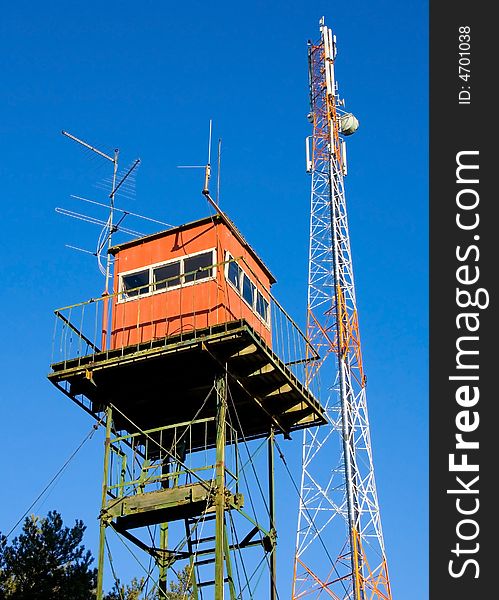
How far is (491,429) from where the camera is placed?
18.0m

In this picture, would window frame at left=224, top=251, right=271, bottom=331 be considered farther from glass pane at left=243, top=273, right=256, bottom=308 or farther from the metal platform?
the metal platform

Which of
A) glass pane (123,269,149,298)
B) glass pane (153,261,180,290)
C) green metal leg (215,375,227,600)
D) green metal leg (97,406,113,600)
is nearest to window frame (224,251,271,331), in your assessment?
glass pane (153,261,180,290)

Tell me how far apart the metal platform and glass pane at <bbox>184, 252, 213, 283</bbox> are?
188 centimetres

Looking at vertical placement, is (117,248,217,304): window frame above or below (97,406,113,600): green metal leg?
above

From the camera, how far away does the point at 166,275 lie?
25828mm

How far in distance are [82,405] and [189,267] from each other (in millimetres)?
4114

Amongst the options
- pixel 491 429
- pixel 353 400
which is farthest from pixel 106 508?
pixel 353 400

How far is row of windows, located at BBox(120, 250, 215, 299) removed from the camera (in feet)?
82.0

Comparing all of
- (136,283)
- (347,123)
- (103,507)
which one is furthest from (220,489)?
(347,123)

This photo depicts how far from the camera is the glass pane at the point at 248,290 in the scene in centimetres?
2606

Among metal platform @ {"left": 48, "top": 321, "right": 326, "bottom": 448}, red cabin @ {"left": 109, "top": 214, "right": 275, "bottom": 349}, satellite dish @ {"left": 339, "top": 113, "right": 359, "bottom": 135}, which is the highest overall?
satellite dish @ {"left": 339, "top": 113, "right": 359, "bottom": 135}

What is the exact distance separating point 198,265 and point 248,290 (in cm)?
161

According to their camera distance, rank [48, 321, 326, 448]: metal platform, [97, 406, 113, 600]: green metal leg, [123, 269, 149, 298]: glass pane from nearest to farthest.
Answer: [97, 406, 113, 600]: green metal leg, [48, 321, 326, 448]: metal platform, [123, 269, 149, 298]: glass pane

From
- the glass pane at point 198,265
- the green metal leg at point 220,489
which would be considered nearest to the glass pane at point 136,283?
the glass pane at point 198,265
